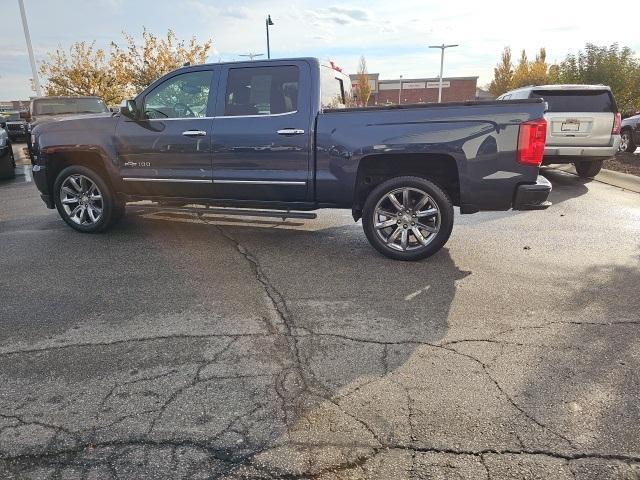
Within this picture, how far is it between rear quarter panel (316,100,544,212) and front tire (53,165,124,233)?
287 cm

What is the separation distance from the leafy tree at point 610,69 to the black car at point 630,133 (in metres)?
2.86

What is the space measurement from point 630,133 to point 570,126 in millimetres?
5950

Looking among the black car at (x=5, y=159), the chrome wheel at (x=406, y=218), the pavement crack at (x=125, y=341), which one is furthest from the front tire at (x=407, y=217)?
the black car at (x=5, y=159)

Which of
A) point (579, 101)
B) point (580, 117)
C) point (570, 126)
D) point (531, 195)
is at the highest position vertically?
point (579, 101)

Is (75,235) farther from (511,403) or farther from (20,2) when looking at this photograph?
(20,2)

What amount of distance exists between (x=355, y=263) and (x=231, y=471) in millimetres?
3062

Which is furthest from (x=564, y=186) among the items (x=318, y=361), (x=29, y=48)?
(x=29, y=48)

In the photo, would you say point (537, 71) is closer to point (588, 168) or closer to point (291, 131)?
point (588, 168)

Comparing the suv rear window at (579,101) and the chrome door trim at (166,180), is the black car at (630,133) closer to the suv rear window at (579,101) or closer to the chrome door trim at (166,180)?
the suv rear window at (579,101)

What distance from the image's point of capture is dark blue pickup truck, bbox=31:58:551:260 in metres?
4.63

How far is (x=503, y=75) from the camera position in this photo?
47.3 metres

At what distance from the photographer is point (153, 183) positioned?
19.1ft

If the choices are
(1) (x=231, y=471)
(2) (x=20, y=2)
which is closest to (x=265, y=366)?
(1) (x=231, y=471)

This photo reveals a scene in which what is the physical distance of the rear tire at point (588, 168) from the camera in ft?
Answer: 32.6
